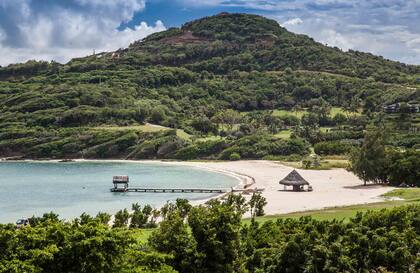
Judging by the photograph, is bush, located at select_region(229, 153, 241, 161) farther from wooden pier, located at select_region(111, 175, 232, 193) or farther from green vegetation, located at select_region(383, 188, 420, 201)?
green vegetation, located at select_region(383, 188, 420, 201)

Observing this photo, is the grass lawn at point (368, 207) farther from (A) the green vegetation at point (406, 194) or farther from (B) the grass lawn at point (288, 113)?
(B) the grass lawn at point (288, 113)

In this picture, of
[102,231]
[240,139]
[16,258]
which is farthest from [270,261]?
[240,139]

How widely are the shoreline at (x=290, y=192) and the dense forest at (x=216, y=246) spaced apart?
19908mm

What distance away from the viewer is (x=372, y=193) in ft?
183

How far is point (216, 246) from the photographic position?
20.6m

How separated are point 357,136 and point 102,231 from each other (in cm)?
9390

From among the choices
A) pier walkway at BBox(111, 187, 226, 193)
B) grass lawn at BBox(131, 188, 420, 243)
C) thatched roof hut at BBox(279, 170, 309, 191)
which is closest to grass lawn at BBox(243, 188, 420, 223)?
grass lawn at BBox(131, 188, 420, 243)

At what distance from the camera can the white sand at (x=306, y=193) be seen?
50.3 metres

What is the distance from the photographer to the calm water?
5541 centimetres

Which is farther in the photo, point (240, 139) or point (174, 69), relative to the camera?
point (174, 69)

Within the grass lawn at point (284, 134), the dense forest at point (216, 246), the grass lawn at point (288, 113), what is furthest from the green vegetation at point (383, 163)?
the grass lawn at point (288, 113)

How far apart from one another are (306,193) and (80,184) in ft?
103

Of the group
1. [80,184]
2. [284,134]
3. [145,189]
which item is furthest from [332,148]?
[80,184]

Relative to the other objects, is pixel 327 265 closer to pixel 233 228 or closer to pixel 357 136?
pixel 233 228
